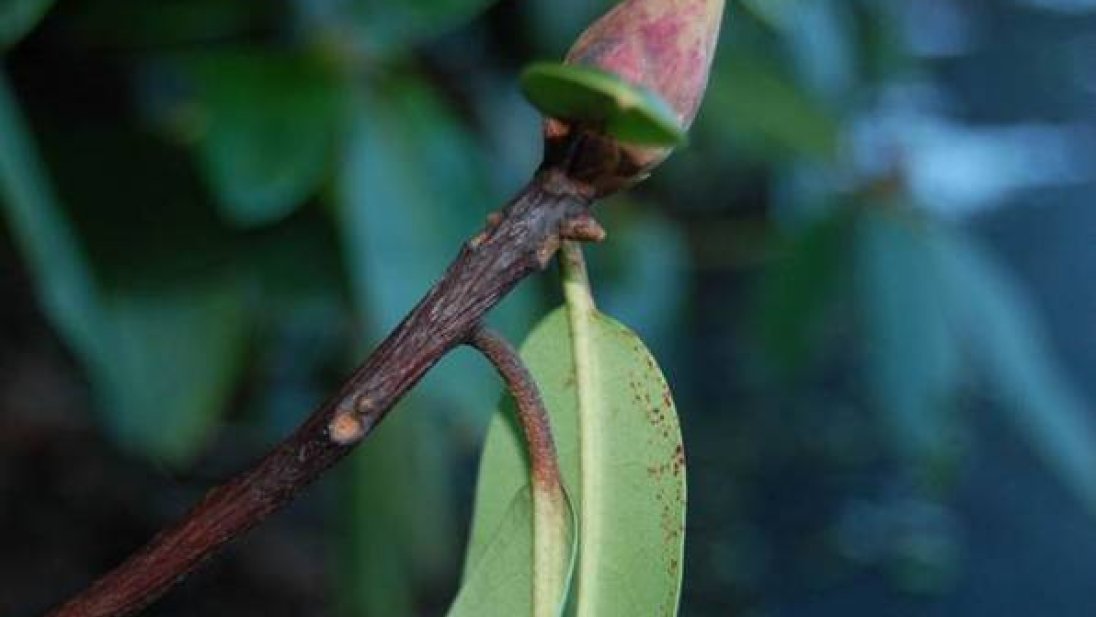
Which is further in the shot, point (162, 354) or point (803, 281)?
point (803, 281)

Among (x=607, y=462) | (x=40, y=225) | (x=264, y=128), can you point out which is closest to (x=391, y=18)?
(x=264, y=128)

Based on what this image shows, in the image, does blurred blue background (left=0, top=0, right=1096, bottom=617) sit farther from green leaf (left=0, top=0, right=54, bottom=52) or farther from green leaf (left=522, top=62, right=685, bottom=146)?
green leaf (left=522, top=62, right=685, bottom=146)

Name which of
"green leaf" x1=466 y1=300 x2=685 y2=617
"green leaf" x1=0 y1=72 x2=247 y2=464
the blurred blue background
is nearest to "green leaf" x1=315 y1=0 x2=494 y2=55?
the blurred blue background

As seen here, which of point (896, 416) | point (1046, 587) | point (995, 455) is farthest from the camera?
point (995, 455)

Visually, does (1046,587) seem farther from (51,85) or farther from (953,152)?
(51,85)

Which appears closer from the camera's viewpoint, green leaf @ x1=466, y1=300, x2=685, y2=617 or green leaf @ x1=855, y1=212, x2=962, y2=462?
green leaf @ x1=466, y1=300, x2=685, y2=617

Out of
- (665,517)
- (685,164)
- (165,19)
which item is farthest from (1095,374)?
(665,517)

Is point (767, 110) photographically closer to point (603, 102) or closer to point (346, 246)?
point (346, 246)
